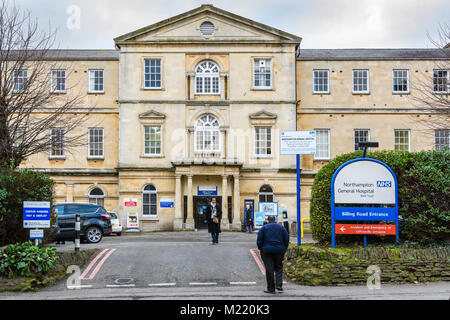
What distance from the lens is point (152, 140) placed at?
39062 mm

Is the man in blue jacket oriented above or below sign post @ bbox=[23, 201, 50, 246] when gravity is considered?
below

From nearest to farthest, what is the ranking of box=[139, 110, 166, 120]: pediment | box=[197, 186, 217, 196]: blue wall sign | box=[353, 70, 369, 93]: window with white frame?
box=[197, 186, 217, 196]: blue wall sign, box=[139, 110, 166, 120]: pediment, box=[353, 70, 369, 93]: window with white frame

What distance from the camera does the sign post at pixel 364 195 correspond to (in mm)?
15461

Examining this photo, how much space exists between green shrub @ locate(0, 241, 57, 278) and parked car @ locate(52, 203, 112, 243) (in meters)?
8.71

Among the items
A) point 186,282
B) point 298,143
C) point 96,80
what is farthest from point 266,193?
point 186,282

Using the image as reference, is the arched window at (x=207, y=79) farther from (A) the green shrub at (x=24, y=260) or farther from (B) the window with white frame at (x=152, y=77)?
(A) the green shrub at (x=24, y=260)

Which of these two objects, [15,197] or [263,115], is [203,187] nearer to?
[263,115]

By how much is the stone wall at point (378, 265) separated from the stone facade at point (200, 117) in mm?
22826

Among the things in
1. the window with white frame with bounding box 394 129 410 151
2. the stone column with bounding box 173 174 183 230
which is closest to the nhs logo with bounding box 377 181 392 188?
the stone column with bounding box 173 174 183 230

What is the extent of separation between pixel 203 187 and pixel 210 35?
10416 mm

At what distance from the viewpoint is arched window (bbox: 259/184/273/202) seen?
39.0 metres

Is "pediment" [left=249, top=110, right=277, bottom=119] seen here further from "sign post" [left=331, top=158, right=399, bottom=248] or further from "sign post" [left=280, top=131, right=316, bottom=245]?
"sign post" [left=331, top=158, right=399, bottom=248]
